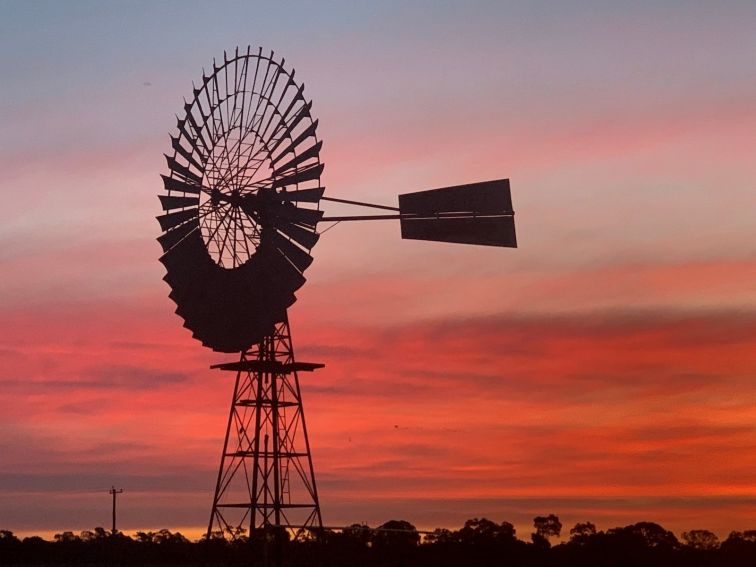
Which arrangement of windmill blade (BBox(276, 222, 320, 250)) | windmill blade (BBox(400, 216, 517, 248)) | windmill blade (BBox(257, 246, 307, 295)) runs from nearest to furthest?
windmill blade (BBox(257, 246, 307, 295)), windmill blade (BBox(276, 222, 320, 250)), windmill blade (BBox(400, 216, 517, 248))

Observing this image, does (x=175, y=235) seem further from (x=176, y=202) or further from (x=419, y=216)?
(x=419, y=216)

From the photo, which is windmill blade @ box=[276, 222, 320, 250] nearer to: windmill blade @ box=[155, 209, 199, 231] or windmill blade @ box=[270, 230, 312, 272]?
windmill blade @ box=[270, 230, 312, 272]

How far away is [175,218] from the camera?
5931cm

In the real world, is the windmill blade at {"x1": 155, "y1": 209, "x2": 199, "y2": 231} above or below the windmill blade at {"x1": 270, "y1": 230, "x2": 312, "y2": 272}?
above

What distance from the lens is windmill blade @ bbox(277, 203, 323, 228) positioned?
56572 millimetres

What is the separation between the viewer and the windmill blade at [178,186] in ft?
196

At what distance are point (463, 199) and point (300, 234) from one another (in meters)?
6.93

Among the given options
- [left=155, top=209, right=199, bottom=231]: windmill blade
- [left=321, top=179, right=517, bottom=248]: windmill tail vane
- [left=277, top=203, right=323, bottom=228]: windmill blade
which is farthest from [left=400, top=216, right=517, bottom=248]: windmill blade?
[left=155, top=209, right=199, bottom=231]: windmill blade

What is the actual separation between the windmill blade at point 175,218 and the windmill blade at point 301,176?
3.81 meters

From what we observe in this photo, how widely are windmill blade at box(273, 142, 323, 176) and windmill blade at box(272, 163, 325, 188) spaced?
15.0 inches

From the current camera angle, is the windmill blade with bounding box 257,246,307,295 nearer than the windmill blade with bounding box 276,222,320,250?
Yes

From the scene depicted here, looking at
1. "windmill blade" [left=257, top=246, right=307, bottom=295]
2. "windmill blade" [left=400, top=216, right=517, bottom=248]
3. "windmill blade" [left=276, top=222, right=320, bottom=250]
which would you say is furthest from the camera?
"windmill blade" [left=400, top=216, right=517, bottom=248]

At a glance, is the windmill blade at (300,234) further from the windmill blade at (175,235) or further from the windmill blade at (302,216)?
the windmill blade at (175,235)

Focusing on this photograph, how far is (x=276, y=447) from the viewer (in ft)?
196
